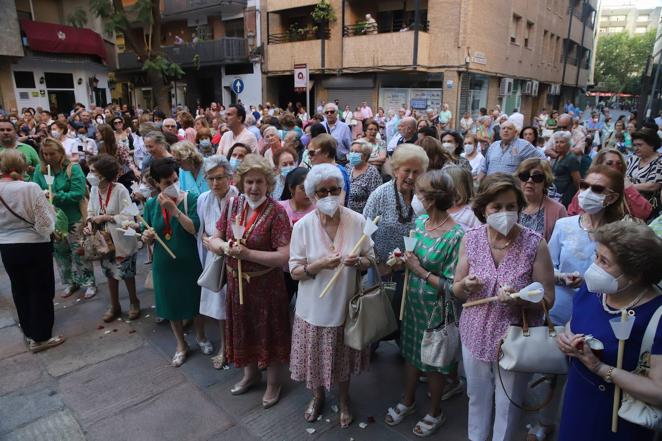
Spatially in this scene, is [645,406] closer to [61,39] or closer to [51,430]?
[51,430]

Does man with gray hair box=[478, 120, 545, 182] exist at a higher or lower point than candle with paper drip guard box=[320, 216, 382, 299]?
higher

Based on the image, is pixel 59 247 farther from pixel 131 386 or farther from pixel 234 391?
pixel 234 391

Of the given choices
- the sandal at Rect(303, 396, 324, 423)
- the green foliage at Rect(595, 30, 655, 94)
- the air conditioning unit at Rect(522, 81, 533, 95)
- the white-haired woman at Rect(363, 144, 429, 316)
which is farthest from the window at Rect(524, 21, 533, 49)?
the green foliage at Rect(595, 30, 655, 94)

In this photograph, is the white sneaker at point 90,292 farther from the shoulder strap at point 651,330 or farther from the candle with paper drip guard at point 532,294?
the shoulder strap at point 651,330

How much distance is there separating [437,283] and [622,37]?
273 feet

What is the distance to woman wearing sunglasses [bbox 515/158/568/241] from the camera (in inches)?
130

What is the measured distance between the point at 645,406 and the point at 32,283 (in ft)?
15.9

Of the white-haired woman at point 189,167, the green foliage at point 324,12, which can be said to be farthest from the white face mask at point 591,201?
the green foliage at point 324,12

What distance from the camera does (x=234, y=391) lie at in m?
3.50

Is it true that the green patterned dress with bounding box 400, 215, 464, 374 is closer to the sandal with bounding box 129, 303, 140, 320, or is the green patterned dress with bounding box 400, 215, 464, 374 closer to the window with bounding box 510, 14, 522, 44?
the sandal with bounding box 129, 303, 140, 320

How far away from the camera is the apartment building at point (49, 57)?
16880 millimetres

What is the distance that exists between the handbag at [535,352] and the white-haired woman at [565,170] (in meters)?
3.63

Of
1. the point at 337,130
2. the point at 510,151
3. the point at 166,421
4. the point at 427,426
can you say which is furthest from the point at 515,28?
the point at 166,421

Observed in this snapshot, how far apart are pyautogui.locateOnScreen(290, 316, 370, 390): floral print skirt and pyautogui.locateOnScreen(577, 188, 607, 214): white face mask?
5.89 ft
